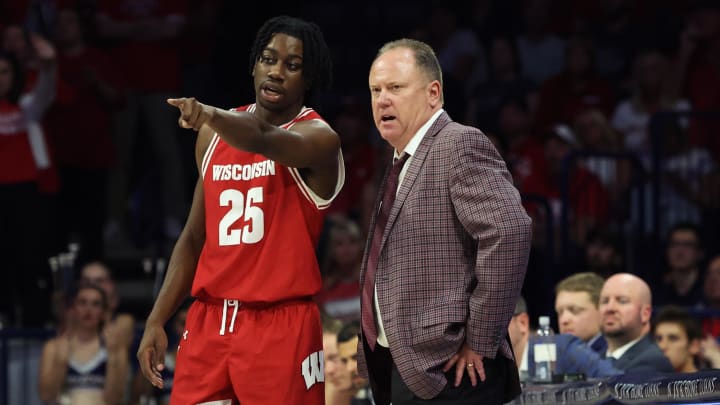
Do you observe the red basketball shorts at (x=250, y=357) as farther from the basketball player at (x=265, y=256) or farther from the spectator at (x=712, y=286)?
the spectator at (x=712, y=286)

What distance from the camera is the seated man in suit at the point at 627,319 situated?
6.94 m

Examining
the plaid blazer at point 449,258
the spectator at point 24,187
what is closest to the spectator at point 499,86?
the spectator at point 24,187

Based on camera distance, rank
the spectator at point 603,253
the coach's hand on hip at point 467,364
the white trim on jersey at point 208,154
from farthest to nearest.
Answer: the spectator at point 603,253
the white trim on jersey at point 208,154
the coach's hand on hip at point 467,364

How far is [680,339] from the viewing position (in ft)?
24.3

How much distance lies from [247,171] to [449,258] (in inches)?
33.6

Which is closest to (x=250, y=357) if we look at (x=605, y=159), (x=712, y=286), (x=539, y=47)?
(x=712, y=286)

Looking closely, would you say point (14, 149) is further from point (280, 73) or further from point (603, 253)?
point (280, 73)

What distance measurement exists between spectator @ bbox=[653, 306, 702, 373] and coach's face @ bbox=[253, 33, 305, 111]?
3281 mm

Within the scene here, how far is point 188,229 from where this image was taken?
4.94 metres

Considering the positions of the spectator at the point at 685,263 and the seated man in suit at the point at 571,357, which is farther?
the spectator at the point at 685,263

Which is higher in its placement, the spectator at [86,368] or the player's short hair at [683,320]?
the player's short hair at [683,320]

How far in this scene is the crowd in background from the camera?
384 inches

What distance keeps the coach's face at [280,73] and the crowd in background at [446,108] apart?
13.7 feet

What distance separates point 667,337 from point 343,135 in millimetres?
4366
